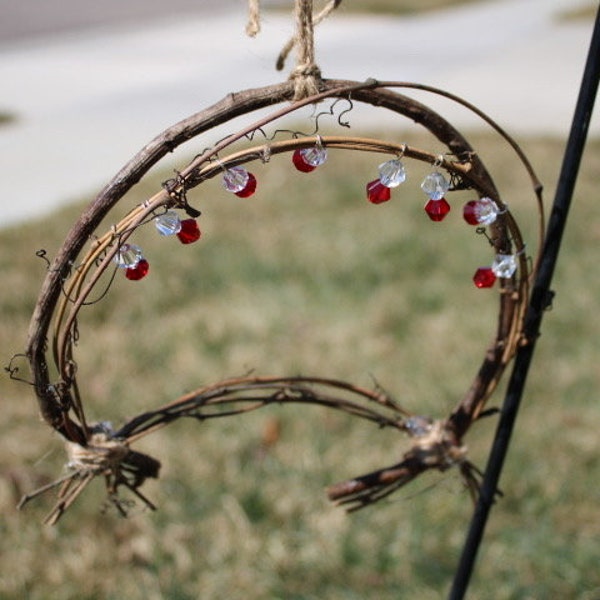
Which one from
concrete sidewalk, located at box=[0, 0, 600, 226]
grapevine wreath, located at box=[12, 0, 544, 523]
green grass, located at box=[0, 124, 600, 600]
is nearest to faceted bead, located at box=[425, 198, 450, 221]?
grapevine wreath, located at box=[12, 0, 544, 523]

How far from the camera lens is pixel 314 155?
811 millimetres

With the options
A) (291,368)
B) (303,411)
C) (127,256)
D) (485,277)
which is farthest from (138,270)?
(291,368)

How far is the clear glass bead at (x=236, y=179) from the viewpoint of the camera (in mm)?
807

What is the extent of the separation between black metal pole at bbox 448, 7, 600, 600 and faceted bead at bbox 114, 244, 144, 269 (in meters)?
0.44

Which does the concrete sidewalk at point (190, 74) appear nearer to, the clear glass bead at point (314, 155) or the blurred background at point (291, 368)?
the blurred background at point (291, 368)

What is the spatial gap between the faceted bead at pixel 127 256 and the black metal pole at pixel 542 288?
0.44 meters

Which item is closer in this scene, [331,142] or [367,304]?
[331,142]

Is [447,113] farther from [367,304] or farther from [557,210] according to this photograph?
[557,210]

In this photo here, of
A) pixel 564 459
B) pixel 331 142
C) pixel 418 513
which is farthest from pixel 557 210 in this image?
pixel 564 459

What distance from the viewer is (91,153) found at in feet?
12.8

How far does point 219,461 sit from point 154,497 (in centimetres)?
17

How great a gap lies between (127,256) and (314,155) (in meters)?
0.19

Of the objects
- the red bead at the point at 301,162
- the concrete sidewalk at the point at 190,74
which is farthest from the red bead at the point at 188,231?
the concrete sidewalk at the point at 190,74

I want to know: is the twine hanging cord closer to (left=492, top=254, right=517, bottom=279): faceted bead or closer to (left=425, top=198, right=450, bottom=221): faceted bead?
(left=425, top=198, right=450, bottom=221): faceted bead
